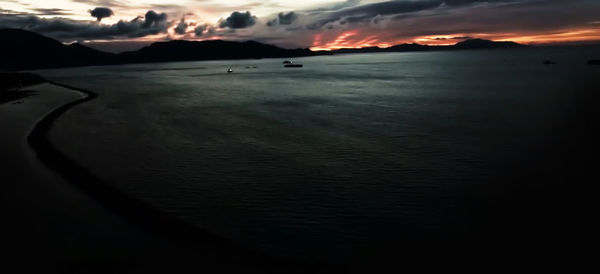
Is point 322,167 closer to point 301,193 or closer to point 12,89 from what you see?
point 301,193

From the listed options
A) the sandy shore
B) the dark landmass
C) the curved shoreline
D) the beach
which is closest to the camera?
the sandy shore

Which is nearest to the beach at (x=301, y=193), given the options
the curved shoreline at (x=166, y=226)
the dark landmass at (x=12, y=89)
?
the curved shoreline at (x=166, y=226)

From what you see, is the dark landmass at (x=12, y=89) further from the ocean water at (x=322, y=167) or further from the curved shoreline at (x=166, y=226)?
the curved shoreline at (x=166, y=226)

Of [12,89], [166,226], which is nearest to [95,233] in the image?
[166,226]

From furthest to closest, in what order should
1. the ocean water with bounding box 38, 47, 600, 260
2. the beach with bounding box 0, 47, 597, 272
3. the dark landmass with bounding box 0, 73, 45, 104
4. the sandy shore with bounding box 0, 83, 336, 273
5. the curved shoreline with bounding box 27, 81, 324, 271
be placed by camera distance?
1. the dark landmass with bounding box 0, 73, 45, 104
2. the ocean water with bounding box 38, 47, 600, 260
3. the beach with bounding box 0, 47, 597, 272
4. the curved shoreline with bounding box 27, 81, 324, 271
5. the sandy shore with bounding box 0, 83, 336, 273

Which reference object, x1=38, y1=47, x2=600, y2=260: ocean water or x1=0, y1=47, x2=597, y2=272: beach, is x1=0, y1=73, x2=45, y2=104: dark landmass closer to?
x1=38, y1=47, x2=600, y2=260: ocean water

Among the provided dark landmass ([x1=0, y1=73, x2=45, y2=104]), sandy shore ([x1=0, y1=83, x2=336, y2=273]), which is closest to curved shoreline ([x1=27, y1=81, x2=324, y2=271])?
sandy shore ([x1=0, y1=83, x2=336, y2=273])

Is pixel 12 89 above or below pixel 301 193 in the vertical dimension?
above

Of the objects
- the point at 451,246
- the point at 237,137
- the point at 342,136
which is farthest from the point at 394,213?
the point at 237,137

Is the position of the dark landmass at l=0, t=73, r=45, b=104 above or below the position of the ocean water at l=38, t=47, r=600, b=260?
above

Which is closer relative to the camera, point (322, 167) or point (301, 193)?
point (301, 193)
